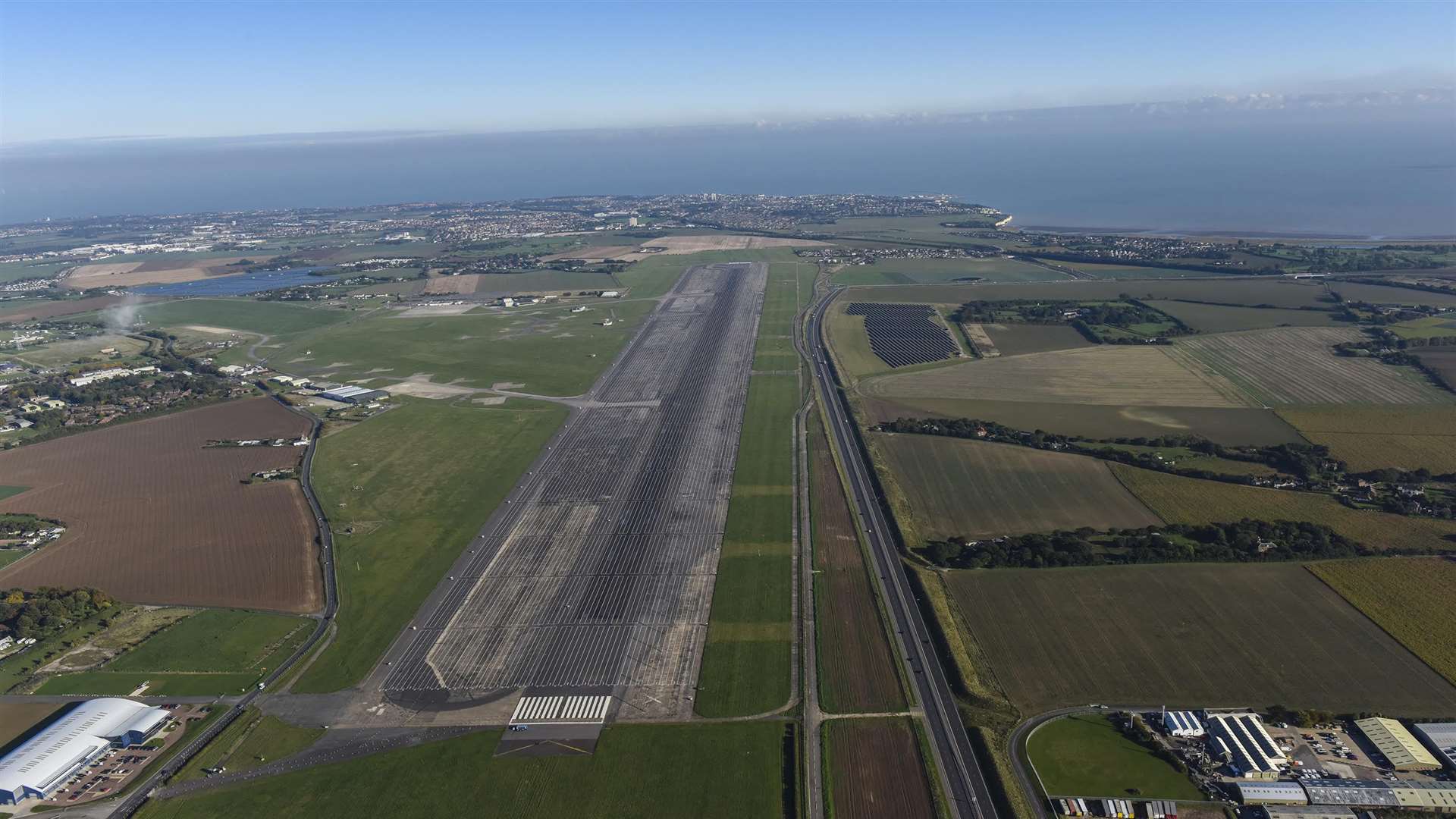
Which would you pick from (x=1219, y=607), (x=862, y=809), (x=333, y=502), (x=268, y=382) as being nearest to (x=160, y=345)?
(x=268, y=382)

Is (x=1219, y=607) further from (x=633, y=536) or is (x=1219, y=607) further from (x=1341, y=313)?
(x=1341, y=313)

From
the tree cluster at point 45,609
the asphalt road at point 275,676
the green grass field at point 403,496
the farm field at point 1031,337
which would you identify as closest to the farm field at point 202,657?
the asphalt road at point 275,676

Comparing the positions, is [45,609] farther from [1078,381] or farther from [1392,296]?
[1392,296]

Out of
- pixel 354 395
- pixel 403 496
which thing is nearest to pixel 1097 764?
pixel 403 496

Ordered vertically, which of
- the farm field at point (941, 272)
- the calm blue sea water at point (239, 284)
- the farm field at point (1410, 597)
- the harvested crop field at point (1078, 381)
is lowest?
the farm field at point (1410, 597)

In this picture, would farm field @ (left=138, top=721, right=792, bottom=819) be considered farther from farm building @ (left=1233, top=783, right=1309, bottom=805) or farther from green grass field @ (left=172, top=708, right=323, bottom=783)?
farm building @ (left=1233, top=783, right=1309, bottom=805)

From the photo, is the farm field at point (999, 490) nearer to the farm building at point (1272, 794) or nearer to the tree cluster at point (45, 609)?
the farm building at point (1272, 794)
